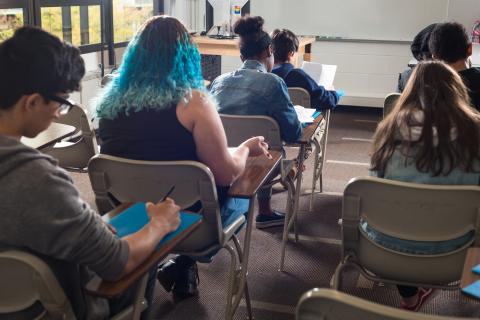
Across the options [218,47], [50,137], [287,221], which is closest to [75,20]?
[218,47]

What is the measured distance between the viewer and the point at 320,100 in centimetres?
338

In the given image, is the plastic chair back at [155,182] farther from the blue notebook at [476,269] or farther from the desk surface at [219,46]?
the desk surface at [219,46]

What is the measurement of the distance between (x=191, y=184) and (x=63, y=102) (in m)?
0.68

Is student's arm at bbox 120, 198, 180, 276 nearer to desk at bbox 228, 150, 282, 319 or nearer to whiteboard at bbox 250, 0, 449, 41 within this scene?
desk at bbox 228, 150, 282, 319

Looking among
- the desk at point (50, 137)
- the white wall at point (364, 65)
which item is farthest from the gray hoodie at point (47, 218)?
the white wall at point (364, 65)

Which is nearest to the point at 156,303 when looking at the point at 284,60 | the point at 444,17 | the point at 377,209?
the point at 377,209

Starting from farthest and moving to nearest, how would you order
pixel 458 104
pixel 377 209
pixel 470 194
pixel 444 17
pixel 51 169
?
pixel 444 17, pixel 458 104, pixel 377 209, pixel 470 194, pixel 51 169

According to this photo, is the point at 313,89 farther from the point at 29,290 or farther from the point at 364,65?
the point at 364,65

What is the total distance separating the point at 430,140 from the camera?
1.80 meters

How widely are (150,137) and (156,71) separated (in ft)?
0.74

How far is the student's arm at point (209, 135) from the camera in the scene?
1860 mm

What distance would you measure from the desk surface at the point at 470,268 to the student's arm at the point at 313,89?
2.13 meters

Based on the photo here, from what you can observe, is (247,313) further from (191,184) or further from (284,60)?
(284,60)

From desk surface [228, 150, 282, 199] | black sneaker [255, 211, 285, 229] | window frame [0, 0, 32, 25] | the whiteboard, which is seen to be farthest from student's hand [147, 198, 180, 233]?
the whiteboard
